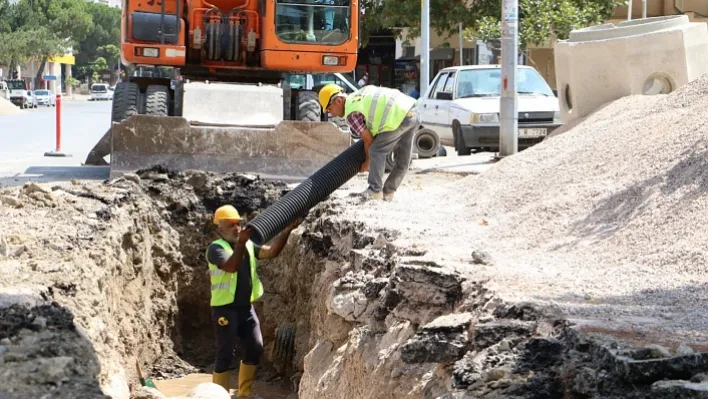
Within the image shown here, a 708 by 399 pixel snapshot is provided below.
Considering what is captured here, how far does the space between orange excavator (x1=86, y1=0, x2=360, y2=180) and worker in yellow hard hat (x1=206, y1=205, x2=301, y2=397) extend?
2.85 metres

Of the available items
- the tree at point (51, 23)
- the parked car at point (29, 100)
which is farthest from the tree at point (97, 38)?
the parked car at point (29, 100)

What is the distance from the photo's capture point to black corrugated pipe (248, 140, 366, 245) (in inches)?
373

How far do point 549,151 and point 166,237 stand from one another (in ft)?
14.7

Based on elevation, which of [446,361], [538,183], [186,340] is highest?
[538,183]

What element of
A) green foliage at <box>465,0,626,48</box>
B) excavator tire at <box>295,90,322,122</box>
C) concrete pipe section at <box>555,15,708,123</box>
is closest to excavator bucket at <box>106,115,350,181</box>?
excavator tire at <box>295,90,322,122</box>

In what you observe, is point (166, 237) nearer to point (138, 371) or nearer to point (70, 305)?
point (138, 371)

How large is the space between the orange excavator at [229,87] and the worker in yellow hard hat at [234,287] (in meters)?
2.85

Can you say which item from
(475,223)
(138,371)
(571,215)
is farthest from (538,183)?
(138,371)

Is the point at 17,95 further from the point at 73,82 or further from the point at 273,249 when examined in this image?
the point at 273,249

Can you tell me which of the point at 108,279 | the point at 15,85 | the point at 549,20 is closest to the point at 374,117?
the point at 108,279

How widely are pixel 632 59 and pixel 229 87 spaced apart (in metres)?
5.11

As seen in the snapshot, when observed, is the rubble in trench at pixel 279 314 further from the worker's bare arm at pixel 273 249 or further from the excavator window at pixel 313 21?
the excavator window at pixel 313 21

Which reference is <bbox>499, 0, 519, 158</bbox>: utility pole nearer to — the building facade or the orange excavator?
the orange excavator

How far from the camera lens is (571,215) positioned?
8836 millimetres
